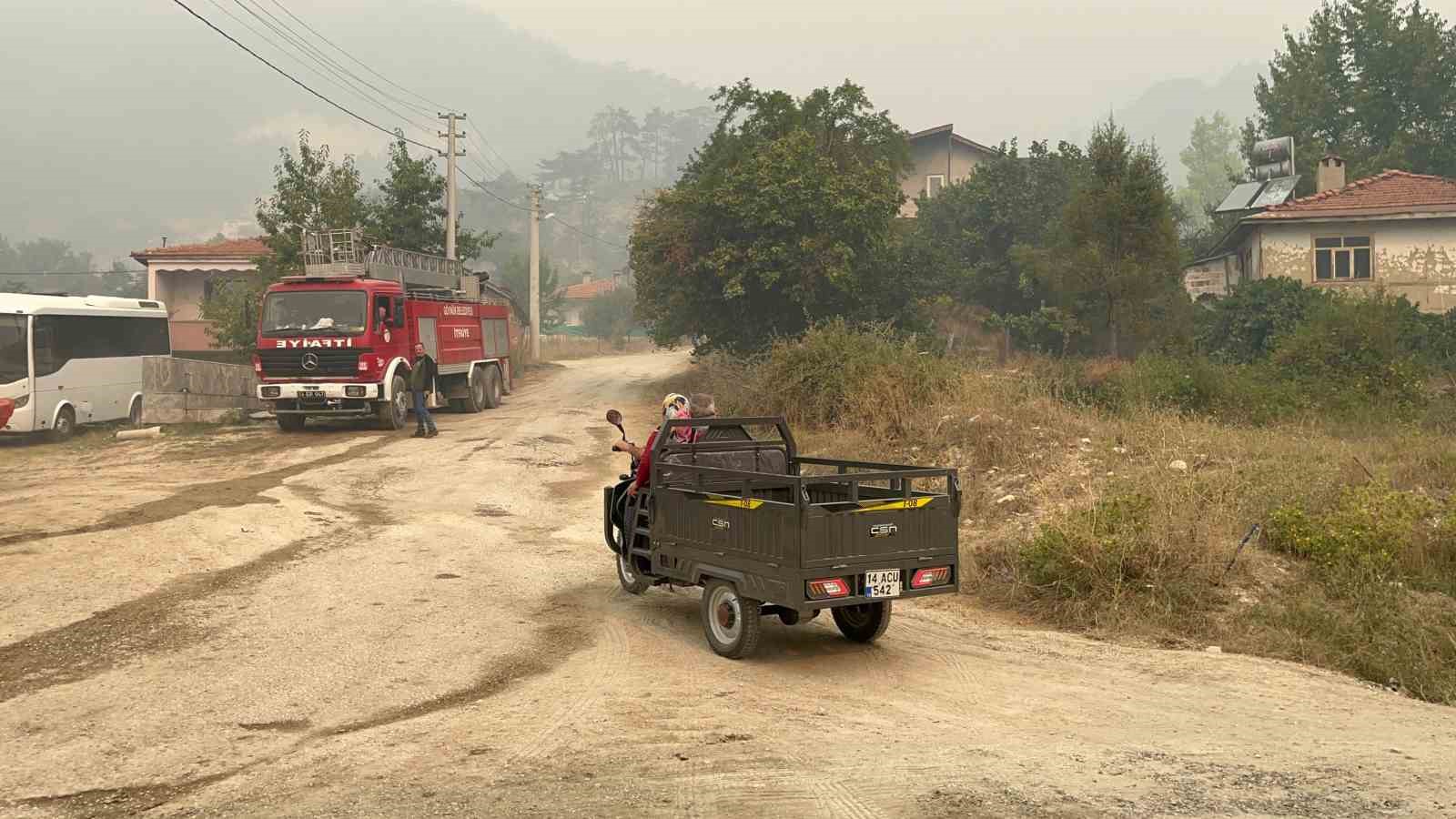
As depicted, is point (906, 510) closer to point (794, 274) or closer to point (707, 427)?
point (707, 427)

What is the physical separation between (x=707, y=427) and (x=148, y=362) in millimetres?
19464

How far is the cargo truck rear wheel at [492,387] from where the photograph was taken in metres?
28.8

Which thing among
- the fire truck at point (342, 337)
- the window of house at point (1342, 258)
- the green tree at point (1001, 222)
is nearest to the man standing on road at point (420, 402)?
the fire truck at point (342, 337)

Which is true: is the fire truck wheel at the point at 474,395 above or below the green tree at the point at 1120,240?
below

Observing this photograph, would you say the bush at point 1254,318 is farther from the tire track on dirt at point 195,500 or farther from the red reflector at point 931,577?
the red reflector at point 931,577

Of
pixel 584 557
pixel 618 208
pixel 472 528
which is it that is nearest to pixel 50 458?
pixel 472 528

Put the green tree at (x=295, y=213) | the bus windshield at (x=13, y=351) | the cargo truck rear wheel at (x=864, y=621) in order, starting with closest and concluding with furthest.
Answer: the cargo truck rear wheel at (x=864, y=621) < the bus windshield at (x=13, y=351) < the green tree at (x=295, y=213)

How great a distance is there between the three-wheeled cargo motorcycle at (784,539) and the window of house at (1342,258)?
30.1 meters

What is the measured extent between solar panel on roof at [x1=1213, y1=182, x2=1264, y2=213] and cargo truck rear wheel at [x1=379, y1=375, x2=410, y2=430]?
1267 inches

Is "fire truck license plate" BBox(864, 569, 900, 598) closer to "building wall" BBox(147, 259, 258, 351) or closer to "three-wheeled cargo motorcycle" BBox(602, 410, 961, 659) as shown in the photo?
"three-wheeled cargo motorcycle" BBox(602, 410, 961, 659)

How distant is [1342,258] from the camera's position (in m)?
33.8

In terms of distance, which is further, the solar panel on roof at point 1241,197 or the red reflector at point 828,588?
the solar panel on roof at point 1241,197

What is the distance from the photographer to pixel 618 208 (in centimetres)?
17050

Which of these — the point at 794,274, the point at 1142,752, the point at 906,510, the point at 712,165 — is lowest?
the point at 1142,752
